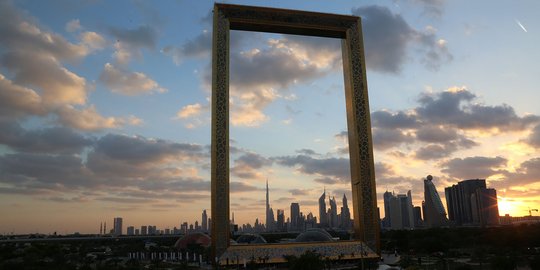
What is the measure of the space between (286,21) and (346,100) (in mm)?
5739

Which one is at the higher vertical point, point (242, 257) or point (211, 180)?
point (211, 180)

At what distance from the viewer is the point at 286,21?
23875 millimetres

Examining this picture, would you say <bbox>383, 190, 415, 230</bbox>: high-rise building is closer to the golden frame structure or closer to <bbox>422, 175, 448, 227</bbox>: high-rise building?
<bbox>422, 175, 448, 227</bbox>: high-rise building

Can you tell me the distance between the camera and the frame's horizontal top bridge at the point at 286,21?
23.4 meters

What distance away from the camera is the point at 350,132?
Answer: 947 inches

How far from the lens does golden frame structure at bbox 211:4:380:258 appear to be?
69.0 feet

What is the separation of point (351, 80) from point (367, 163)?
4814 mm

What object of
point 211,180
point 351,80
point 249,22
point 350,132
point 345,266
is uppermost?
point 249,22

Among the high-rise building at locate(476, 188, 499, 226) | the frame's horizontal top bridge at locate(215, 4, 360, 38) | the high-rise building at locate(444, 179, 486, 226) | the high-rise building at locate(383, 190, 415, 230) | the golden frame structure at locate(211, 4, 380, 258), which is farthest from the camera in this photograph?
the high-rise building at locate(383, 190, 415, 230)

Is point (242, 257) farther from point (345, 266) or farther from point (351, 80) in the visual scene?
point (351, 80)

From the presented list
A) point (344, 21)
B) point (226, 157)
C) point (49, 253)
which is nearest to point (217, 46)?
point (226, 157)

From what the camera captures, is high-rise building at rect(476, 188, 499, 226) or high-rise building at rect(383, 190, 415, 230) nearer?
high-rise building at rect(476, 188, 499, 226)

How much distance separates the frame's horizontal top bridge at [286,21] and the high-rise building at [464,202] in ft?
300

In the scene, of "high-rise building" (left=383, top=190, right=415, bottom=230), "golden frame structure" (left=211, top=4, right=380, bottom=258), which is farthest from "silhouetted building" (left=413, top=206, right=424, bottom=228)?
"golden frame structure" (left=211, top=4, right=380, bottom=258)
